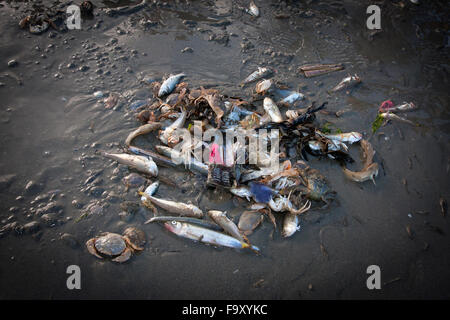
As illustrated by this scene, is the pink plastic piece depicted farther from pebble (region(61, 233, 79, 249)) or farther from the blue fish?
pebble (region(61, 233, 79, 249))

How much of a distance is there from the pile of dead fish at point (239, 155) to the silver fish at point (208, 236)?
0.6 inches

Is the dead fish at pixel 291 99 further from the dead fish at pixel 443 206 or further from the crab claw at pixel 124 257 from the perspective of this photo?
the crab claw at pixel 124 257

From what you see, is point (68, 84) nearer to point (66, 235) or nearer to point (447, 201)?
point (66, 235)

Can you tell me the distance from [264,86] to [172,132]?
2.31 meters

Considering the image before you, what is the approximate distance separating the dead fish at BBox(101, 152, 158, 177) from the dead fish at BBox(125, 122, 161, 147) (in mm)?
323

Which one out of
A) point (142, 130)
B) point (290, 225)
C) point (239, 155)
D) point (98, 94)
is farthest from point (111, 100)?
point (290, 225)

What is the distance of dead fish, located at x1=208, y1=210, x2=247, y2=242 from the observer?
3.85m

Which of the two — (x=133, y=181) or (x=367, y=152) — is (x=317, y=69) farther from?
(x=133, y=181)

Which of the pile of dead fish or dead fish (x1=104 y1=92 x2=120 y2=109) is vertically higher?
dead fish (x1=104 y1=92 x2=120 y2=109)

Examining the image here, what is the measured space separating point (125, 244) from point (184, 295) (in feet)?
3.63

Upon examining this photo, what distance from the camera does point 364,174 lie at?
4512 millimetres

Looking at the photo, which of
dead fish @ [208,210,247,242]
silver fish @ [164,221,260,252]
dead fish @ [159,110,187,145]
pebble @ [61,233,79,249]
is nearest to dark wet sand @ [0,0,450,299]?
pebble @ [61,233,79,249]
